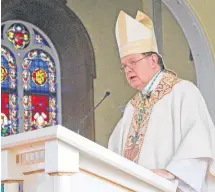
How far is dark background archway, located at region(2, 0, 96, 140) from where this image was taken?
9.48 m

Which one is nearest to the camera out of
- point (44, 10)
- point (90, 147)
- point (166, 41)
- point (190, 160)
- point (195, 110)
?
point (90, 147)

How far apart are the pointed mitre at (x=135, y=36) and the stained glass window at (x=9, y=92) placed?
5.59 m

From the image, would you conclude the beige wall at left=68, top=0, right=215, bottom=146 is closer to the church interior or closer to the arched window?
the church interior

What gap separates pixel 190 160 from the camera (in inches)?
125

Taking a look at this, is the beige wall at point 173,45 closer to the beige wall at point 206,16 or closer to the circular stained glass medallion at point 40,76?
the beige wall at point 206,16

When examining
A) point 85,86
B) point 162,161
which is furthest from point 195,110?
point 85,86

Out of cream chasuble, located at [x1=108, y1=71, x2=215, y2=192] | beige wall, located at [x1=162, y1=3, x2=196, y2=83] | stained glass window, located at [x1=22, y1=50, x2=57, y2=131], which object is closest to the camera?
cream chasuble, located at [x1=108, y1=71, x2=215, y2=192]

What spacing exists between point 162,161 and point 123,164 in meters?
0.93

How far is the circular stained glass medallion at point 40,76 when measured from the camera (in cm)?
989

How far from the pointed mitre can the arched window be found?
5630 millimetres

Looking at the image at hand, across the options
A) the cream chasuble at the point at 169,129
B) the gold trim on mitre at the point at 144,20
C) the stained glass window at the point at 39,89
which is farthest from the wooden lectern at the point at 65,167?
the stained glass window at the point at 39,89

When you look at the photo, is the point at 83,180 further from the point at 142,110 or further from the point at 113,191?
the point at 142,110

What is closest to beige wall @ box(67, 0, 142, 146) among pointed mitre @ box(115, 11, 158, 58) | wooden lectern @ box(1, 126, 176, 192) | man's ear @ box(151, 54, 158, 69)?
pointed mitre @ box(115, 11, 158, 58)

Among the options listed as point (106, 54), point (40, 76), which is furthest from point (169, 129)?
point (40, 76)
